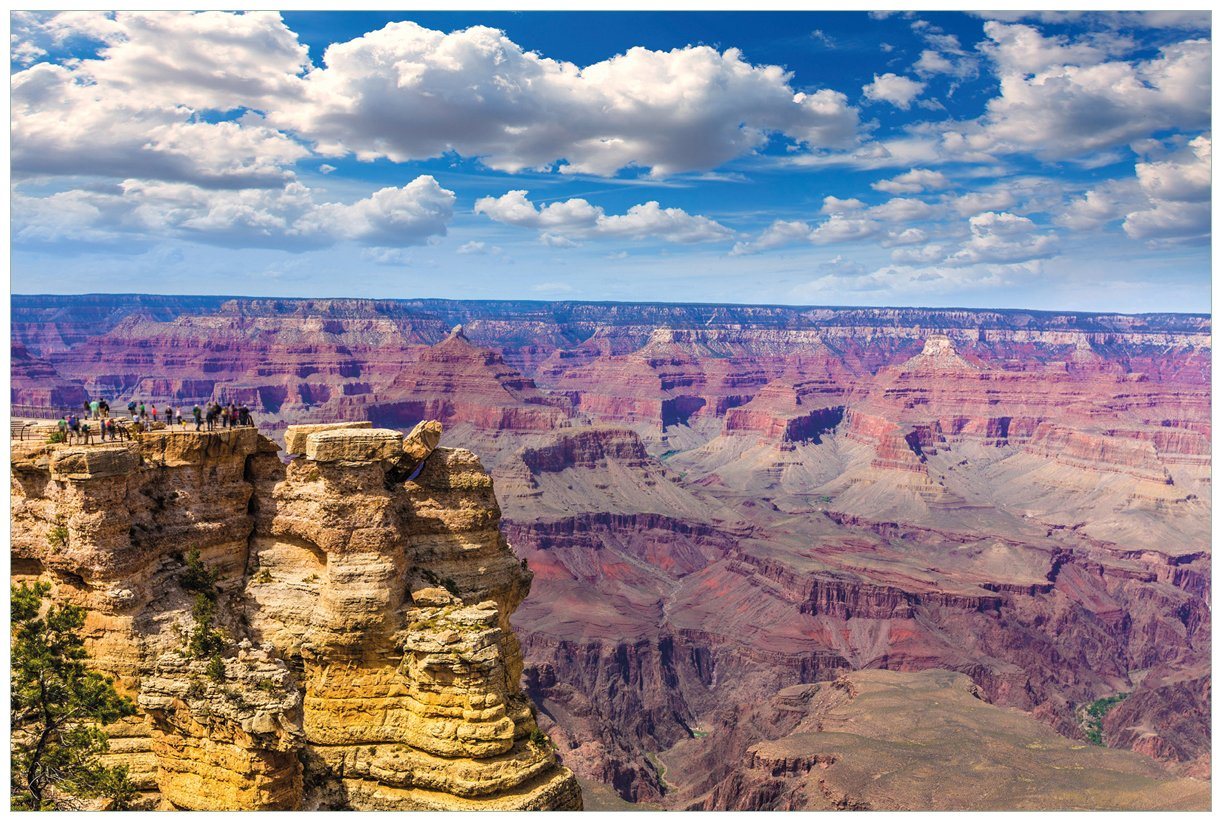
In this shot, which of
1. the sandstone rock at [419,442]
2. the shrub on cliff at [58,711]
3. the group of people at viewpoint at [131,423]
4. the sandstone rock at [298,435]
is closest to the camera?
the shrub on cliff at [58,711]

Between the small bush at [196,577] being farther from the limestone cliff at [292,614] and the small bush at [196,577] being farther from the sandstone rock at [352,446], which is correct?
the sandstone rock at [352,446]

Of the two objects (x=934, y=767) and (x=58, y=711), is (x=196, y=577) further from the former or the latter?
(x=934, y=767)

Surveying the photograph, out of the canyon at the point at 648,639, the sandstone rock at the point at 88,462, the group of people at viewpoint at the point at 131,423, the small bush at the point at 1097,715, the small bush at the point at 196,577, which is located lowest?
the small bush at the point at 1097,715

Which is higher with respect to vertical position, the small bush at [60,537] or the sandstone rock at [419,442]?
the sandstone rock at [419,442]

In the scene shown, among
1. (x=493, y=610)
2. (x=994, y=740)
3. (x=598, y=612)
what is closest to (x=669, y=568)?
(x=598, y=612)

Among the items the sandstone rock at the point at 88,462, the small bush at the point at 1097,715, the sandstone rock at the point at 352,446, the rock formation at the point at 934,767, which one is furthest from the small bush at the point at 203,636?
the small bush at the point at 1097,715

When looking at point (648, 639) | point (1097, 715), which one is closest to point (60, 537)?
point (648, 639)
